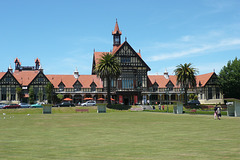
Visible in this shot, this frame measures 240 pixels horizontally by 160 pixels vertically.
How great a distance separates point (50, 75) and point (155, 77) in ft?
112

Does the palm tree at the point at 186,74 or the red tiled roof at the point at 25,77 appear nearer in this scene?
the palm tree at the point at 186,74

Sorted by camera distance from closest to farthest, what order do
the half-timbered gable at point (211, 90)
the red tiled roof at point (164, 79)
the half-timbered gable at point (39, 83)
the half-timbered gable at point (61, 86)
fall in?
the half-timbered gable at point (39, 83), the half-timbered gable at point (61, 86), the half-timbered gable at point (211, 90), the red tiled roof at point (164, 79)

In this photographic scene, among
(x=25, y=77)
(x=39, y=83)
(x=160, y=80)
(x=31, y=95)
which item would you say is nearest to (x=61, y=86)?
(x=39, y=83)

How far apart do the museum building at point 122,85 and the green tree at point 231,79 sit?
9.97 feet

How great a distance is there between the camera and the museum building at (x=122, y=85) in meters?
86.8

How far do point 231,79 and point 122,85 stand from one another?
3140 cm

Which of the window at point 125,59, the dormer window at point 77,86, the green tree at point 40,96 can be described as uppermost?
the window at point 125,59

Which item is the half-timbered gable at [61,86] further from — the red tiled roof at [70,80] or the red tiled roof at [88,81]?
the red tiled roof at [88,81]

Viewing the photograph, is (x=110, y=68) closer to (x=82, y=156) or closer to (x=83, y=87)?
(x=83, y=87)

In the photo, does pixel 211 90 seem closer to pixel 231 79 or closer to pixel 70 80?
pixel 231 79

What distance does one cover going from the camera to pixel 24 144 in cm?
1495

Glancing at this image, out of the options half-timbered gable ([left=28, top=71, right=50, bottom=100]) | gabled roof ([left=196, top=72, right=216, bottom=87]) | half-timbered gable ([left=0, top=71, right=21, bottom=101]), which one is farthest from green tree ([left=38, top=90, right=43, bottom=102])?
gabled roof ([left=196, top=72, right=216, bottom=87])

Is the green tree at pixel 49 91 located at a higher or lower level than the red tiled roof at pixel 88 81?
lower

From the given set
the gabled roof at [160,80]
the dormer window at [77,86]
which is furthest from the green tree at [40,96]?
the gabled roof at [160,80]
